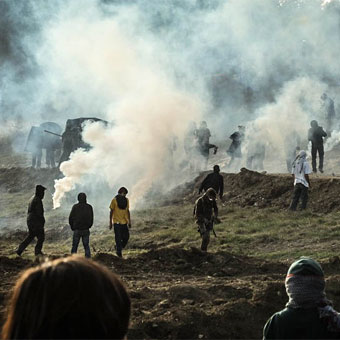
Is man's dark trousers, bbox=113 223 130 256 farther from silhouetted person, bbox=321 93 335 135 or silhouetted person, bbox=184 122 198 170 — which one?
silhouetted person, bbox=321 93 335 135

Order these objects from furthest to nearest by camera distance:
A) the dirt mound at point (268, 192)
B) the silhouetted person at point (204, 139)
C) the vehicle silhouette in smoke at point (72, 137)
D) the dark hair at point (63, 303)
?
the vehicle silhouette in smoke at point (72, 137) → the silhouetted person at point (204, 139) → the dirt mound at point (268, 192) → the dark hair at point (63, 303)

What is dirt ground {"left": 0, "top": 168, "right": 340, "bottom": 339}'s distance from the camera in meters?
8.36

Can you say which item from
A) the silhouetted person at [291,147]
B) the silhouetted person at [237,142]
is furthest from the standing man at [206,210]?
the silhouetted person at [237,142]

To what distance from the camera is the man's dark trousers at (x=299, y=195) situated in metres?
17.8

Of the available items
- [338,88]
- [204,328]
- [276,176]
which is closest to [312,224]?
[276,176]

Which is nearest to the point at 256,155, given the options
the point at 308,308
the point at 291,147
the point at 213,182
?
the point at 291,147

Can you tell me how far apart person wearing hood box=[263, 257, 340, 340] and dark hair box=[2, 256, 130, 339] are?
1.80m

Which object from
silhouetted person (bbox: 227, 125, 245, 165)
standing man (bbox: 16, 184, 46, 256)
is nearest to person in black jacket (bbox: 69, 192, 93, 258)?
standing man (bbox: 16, 184, 46, 256)

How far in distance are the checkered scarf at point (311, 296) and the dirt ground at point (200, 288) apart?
4.29 meters

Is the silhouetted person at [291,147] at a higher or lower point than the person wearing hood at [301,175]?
higher

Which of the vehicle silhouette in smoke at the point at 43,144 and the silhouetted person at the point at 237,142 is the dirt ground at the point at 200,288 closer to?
the silhouetted person at the point at 237,142

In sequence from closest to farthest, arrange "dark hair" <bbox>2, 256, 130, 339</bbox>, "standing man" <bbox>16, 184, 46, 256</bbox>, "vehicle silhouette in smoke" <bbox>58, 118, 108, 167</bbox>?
"dark hair" <bbox>2, 256, 130, 339</bbox> → "standing man" <bbox>16, 184, 46, 256</bbox> → "vehicle silhouette in smoke" <bbox>58, 118, 108, 167</bbox>

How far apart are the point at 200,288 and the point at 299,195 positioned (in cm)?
877

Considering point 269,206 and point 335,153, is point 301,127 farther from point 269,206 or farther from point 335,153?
point 269,206
